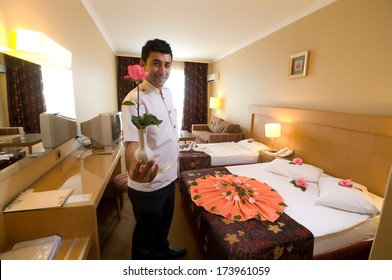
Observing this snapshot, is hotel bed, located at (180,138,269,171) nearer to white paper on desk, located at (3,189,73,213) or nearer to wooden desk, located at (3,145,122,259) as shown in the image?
wooden desk, located at (3,145,122,259)

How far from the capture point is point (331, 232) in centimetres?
129

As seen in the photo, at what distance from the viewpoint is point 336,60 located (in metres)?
2.12

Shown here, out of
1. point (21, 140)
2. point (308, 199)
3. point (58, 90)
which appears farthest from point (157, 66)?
point (308, 199)

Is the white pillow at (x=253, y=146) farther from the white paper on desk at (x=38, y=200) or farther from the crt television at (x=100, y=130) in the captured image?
the white paper on desk at (x=38, y=200)

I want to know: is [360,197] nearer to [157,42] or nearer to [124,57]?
[157,42]

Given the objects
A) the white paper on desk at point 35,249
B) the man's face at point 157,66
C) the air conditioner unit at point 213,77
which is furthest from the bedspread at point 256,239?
the air conditioner unit at point 213,77

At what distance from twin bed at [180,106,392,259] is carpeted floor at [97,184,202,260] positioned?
0.58 ft

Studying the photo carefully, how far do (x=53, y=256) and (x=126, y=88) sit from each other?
200 inches

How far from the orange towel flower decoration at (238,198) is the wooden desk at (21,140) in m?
1.22

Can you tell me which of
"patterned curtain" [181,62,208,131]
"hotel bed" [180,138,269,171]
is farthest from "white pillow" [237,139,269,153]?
"patterned curtain" [181,62,208,131]

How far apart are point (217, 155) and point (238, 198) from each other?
128cm

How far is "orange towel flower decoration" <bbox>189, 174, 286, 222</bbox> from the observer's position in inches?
55.6

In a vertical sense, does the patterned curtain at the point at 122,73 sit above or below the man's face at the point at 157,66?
above

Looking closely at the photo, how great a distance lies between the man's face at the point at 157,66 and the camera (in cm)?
111
